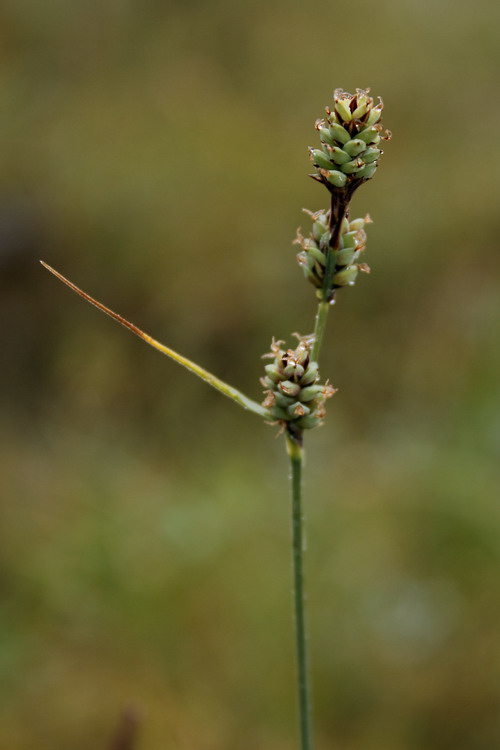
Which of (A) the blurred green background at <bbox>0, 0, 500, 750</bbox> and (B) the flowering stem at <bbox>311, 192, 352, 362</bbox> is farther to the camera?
(A) the blurred green background at <bbox>0, 0, 500, 750</bbox>

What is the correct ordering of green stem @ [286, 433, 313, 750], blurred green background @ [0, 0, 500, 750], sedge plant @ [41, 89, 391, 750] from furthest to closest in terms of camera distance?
1. blurred green background @ [0, 0, 500, 750]
2. green stem @ [286, 433, 313, 750]
3. sedge plant @ [41, 89, 391, 750]

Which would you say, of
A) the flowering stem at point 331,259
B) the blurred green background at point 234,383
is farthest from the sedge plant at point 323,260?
the blurred green background at point 234,383

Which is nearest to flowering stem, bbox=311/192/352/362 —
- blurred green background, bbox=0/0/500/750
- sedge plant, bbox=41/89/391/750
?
sedge plant, bbox=41/89/391/750

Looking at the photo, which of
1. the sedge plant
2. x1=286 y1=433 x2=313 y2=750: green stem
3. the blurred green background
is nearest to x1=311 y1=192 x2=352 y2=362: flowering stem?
the sedge plant

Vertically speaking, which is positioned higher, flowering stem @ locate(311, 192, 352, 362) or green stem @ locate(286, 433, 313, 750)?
flowering stem @ locate(311, 192, 352, 362)

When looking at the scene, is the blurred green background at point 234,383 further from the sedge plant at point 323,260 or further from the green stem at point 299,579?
the sedge plant at point 323,260

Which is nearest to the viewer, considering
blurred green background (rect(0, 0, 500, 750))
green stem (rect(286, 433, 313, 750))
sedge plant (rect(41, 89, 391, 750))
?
sedge plant (rect(41, 89, 391, 750))

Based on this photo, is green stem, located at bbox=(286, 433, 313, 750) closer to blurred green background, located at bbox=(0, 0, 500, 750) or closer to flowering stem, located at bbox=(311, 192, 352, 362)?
flowering stem, located at bbox=(311, 192, 352, 362)

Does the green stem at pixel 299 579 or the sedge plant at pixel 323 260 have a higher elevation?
the sedge plant at pixel 323 260

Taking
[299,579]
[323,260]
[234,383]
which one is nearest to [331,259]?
[323,260]
